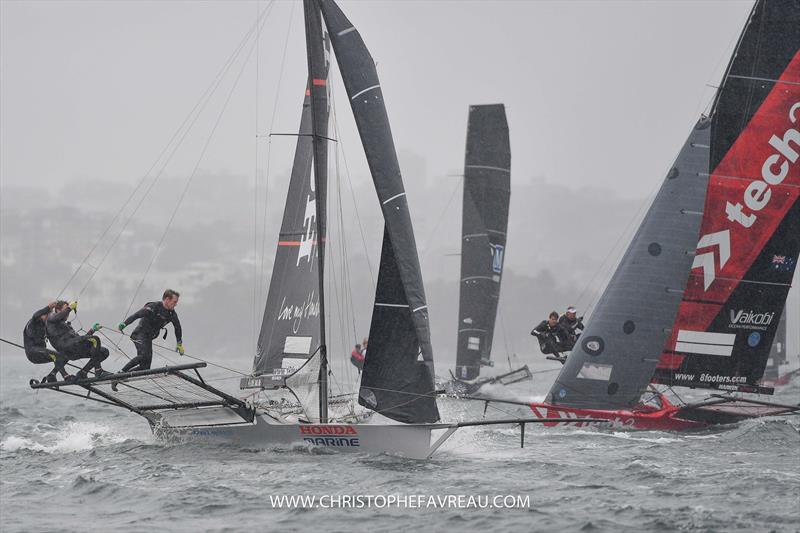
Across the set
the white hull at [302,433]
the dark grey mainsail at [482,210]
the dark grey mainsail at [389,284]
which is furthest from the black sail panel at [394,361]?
the dark grey mainsail at [482,210]

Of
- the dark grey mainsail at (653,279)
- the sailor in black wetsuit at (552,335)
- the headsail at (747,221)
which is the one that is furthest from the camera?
the sailor in black wetsuit at (552,335)

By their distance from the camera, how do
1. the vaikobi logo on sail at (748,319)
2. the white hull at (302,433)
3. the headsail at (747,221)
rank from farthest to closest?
the vaikobi logo on sail at (748,319)
the headsail at (747,221)
the white hull at (302,433)

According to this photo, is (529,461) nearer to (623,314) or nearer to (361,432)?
(361,432)

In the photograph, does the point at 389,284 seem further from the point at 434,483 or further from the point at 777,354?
the point at 777,354

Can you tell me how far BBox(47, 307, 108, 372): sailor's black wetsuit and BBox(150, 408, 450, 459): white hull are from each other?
1.99 meters

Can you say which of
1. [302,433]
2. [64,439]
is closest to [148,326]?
[302,433]

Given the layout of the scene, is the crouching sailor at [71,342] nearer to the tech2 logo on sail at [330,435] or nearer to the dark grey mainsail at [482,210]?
the tech2 logo on sail at [330,435]

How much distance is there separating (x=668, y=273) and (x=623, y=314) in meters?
1.25

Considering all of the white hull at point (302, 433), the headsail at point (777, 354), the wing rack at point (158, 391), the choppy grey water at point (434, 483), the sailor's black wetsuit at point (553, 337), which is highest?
the sailor's black wetsuit at point (553, 337)

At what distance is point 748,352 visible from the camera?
861 inches

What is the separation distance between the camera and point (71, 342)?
53.4 ft

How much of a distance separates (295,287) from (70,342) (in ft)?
22.4

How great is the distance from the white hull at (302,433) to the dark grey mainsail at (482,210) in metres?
16.5

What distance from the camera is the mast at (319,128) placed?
1705cm
